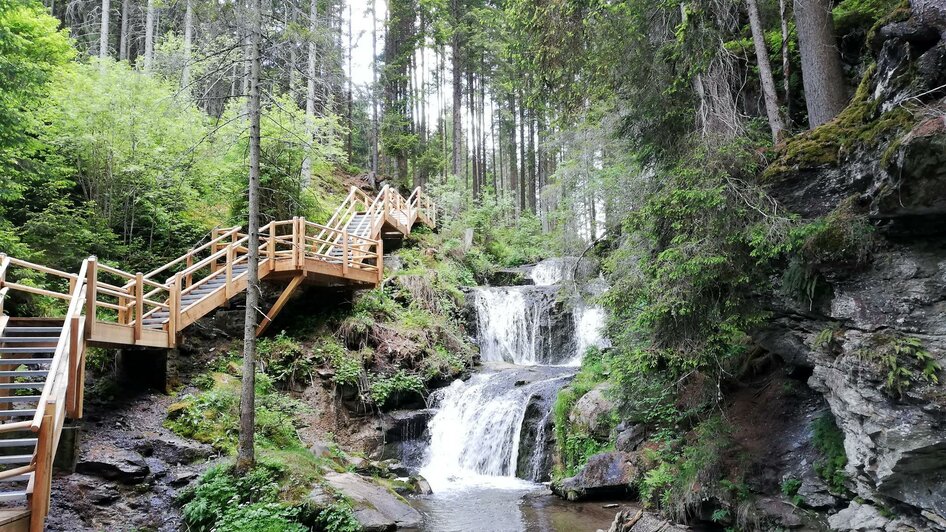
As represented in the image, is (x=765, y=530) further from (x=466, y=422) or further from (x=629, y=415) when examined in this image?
(x=466, y=422)

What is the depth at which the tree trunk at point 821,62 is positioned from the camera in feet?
23.2

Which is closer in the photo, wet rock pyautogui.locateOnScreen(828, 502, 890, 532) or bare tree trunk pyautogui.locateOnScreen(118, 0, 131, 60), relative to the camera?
wet rock pyautogui.locateOnScreen(828, 502, 890, 532)

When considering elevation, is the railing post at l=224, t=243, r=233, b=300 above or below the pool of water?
above

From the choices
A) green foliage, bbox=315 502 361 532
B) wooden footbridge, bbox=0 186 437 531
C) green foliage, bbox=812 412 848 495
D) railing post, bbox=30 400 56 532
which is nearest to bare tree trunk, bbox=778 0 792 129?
green foliage, bbox=812 412 848 495

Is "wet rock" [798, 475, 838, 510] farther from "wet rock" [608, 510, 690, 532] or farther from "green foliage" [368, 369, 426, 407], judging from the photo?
"green foliage" [368, 369, 426, 407]

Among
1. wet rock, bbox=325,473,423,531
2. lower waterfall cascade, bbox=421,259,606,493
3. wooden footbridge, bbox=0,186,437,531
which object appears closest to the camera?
wooden footbridge, bbox=0,186,437,531

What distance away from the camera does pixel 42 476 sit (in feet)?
17.2

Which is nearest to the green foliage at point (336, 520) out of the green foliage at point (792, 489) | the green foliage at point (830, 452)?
the green foliage at point (792, 489)

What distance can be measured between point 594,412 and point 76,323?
8.71 m

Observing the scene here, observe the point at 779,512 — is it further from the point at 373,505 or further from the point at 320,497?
the point at 320,497

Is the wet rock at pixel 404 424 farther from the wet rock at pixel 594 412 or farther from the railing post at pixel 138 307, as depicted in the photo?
the railing post at pixel 138 307

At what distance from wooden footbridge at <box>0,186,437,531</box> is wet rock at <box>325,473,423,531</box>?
372 centimetres

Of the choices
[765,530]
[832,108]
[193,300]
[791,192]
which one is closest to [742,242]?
[791,192]

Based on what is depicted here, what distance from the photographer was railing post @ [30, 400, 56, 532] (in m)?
5.11
